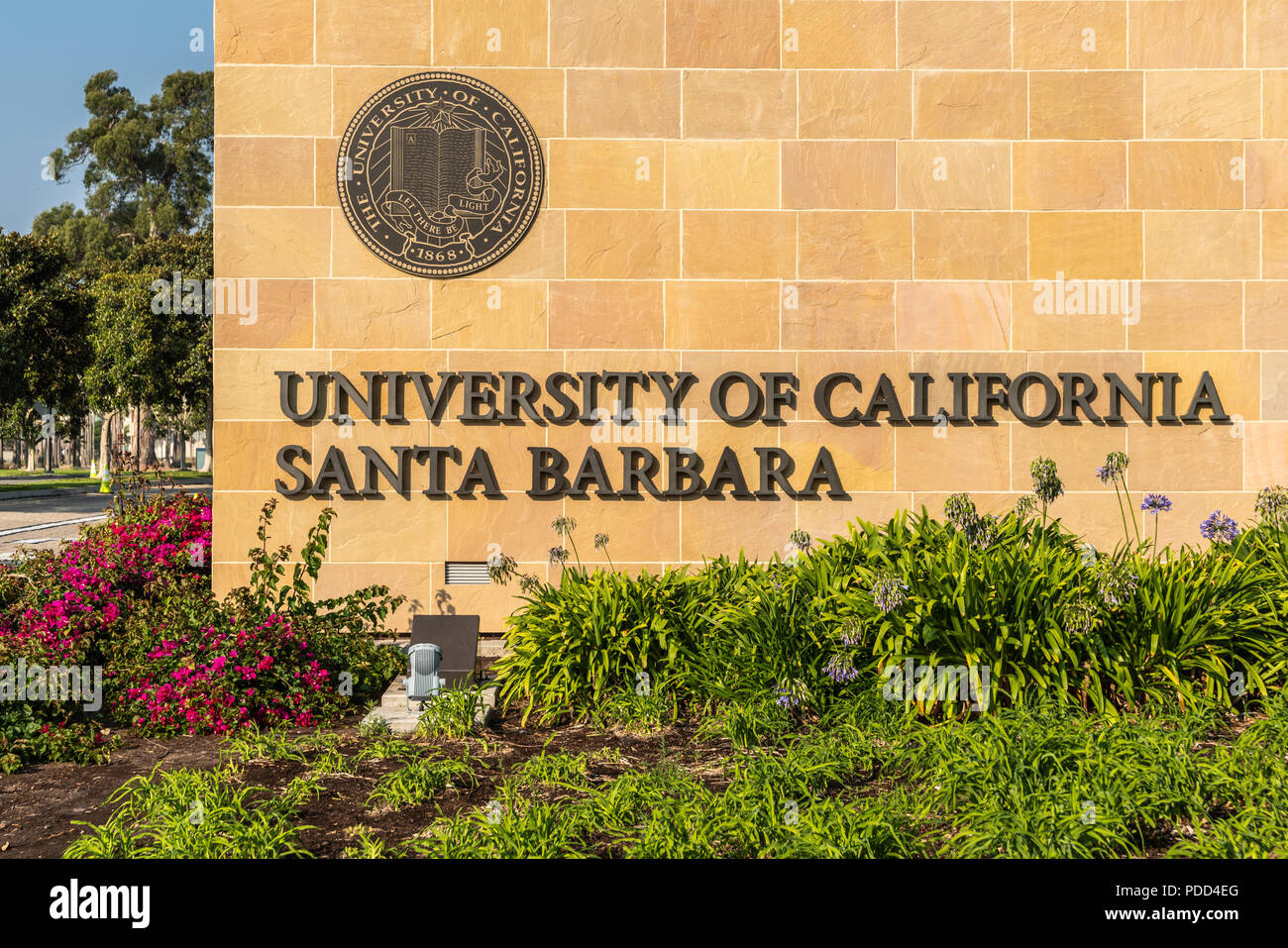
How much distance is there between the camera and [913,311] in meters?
8.23

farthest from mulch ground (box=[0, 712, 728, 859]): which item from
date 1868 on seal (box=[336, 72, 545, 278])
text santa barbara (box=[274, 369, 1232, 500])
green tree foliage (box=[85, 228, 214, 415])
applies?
green tree foliage (box=[85, 228, 214, 415])

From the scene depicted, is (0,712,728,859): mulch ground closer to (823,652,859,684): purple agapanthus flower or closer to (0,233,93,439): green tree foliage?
(823,652,859,684): purple agapanthus flower

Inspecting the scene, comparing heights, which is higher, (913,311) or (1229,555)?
(913,311)

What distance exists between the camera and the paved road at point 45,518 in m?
17.5

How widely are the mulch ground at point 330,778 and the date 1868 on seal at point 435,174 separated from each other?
12.8ft

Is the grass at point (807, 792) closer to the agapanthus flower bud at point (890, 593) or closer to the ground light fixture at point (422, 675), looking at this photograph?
the agapanthus flower bud at point (890, 593)

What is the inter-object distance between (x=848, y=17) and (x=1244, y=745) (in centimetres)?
614

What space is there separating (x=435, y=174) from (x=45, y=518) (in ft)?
63.4

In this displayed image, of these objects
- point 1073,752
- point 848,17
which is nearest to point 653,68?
point 848,17

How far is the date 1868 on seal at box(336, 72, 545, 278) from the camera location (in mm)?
8078

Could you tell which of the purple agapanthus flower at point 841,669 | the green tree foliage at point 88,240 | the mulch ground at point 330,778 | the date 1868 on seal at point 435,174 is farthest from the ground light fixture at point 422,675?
the green tree foliage at point 88,240

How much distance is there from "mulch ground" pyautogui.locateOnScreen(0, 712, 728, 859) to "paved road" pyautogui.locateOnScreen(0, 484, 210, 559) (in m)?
8.96

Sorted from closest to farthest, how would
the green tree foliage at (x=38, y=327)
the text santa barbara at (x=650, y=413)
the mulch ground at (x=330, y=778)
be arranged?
1. the mulch ground at (x=330, y=778)
2. the text santa barbara at (x=650, y=413)
3. the green tree foliage at (x=38, y=327)
